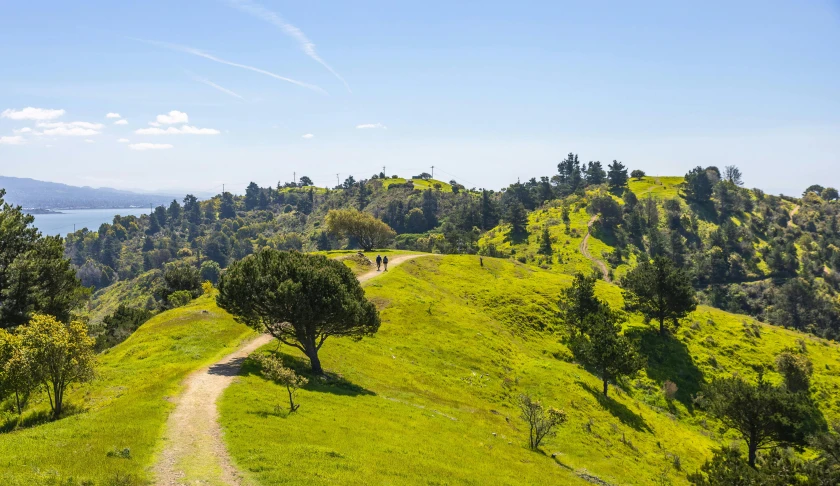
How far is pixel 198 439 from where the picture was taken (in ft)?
84.2

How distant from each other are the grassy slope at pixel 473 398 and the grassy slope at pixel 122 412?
4702 mm

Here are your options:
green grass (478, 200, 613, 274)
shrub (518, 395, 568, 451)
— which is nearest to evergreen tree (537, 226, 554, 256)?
green grass (478, 200, 613, 274)

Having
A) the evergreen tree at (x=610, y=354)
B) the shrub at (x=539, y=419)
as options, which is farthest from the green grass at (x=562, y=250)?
the shrub at (x=539, y=419)

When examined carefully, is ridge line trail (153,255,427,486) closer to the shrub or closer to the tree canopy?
the shrub

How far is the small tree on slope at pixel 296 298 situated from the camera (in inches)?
1639

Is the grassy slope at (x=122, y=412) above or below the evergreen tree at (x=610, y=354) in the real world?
above

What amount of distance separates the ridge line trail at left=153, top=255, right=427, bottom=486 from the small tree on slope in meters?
6.43

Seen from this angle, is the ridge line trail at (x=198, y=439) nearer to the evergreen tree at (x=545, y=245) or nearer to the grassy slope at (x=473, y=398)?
the grassy slope at (x=473, y=398)

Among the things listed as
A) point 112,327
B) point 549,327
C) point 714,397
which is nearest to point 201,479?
point 714,397

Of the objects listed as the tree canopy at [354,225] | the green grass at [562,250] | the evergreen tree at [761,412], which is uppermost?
the tree canopy at [354,225]

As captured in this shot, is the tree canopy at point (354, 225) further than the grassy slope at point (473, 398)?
Yes

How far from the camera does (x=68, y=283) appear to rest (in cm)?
5712

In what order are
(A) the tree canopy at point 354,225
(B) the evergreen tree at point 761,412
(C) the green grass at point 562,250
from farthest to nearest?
(C) the green grass at point 562,250 < (A) the tree canopy at point 354,225 < (B) the evergreen tree at point 761,412

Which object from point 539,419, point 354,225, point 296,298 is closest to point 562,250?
point 354,225
